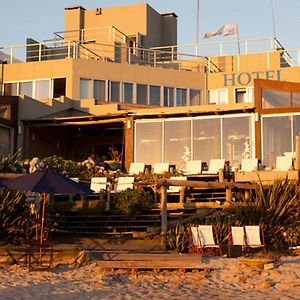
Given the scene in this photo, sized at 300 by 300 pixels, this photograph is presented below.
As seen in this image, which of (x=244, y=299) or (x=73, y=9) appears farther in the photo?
(x=73, y=9)

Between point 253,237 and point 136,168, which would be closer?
point 253,237

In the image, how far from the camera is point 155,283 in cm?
1086

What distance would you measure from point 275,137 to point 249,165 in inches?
85.3

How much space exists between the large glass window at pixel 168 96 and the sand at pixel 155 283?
16.0 meters

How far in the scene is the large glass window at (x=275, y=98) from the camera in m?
21.1

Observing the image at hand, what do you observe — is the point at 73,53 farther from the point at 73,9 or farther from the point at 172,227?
the point at 172,227

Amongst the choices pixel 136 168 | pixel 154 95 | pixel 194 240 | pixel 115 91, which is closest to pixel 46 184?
pixel 194 240

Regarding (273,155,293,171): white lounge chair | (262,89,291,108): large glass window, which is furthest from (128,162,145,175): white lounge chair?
(262,89,291,108): large glass window

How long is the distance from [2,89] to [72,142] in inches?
156

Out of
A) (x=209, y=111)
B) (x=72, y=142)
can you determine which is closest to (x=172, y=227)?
(x=209, y=111)

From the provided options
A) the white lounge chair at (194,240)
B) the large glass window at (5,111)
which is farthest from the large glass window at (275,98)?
the large glass window at (5,111)

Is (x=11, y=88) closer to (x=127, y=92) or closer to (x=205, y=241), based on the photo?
(x=127, y=92)

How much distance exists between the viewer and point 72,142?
1064 inches

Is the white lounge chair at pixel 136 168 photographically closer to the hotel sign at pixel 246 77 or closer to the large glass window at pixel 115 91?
the large glass window at pixel 115 91
